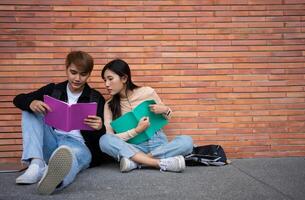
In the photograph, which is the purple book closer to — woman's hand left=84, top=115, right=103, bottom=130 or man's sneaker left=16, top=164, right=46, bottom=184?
woman's hand left=84, top=115, right=103, bottom=130

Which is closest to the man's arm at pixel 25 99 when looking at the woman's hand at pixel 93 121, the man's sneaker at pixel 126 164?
the woman's hand at pixel 93 121

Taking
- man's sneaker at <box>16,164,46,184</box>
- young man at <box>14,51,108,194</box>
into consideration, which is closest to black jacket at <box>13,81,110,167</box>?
young man at <box>14,51,108,194</box>

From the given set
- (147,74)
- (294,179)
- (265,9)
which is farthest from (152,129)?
(265,9)

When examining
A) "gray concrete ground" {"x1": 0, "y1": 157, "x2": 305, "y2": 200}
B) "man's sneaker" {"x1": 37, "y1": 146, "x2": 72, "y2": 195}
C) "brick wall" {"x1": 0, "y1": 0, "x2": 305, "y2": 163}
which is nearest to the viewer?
"man's sneaker" {"x1": 37, "y1": 146, "x2": 72, "y2": 195}

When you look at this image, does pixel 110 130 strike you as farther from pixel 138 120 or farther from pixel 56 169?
pixel 56 169

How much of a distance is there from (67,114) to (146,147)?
96 cm

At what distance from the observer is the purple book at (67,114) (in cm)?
290

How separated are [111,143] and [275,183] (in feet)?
4.85

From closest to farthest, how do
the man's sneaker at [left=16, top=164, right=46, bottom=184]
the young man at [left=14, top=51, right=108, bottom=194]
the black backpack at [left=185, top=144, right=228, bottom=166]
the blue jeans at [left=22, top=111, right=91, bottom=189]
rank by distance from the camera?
the man's sneaker at [left=16, top=164, right=46, bottom=184] → the young man at [left=14, top=51, right=108, bottom=194] → the blue jeans at [left=22, top=111, right=91, bottom=189] → the black backpack at [left=185, top=144, right=228, bottom=166]

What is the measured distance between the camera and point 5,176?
3115 mm

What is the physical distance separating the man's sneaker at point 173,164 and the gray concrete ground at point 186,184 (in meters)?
0.05

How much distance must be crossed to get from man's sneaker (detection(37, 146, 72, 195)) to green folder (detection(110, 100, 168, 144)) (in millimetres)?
1034

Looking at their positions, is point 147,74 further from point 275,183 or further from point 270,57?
point 275,183

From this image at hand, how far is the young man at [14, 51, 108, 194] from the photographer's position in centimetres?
281
